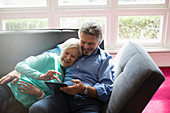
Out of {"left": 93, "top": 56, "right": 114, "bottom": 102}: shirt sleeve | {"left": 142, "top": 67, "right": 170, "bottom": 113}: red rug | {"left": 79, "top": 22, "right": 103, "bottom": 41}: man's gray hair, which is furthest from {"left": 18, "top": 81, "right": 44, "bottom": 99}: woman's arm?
{"left": 142, "top": 67, "right": 170, "bottom": 113}: red rug

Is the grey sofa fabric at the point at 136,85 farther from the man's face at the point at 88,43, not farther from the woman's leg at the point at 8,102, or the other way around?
the woman's leg at the point at 8,102

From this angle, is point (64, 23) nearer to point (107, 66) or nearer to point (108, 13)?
point (108, 13)

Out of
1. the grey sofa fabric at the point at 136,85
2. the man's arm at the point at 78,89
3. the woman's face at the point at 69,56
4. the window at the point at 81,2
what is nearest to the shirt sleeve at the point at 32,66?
the woman's face at the point at 69,56

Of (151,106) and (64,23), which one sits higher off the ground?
(64,23)

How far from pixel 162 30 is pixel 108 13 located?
0.95 meters

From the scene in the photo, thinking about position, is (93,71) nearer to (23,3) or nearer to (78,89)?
(78,89)

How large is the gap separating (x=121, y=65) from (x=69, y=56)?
1.34 ft

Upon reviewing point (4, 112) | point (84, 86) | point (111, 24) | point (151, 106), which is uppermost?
point (111, 24)

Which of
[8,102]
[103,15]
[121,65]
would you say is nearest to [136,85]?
[121,65]

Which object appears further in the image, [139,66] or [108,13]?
[108,13]

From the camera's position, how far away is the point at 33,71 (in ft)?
4.19

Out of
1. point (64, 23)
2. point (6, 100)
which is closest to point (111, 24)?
point (64, 23)

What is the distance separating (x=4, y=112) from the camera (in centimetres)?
132

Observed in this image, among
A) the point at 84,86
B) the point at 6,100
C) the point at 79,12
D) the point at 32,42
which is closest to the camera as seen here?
the point at 84,86
